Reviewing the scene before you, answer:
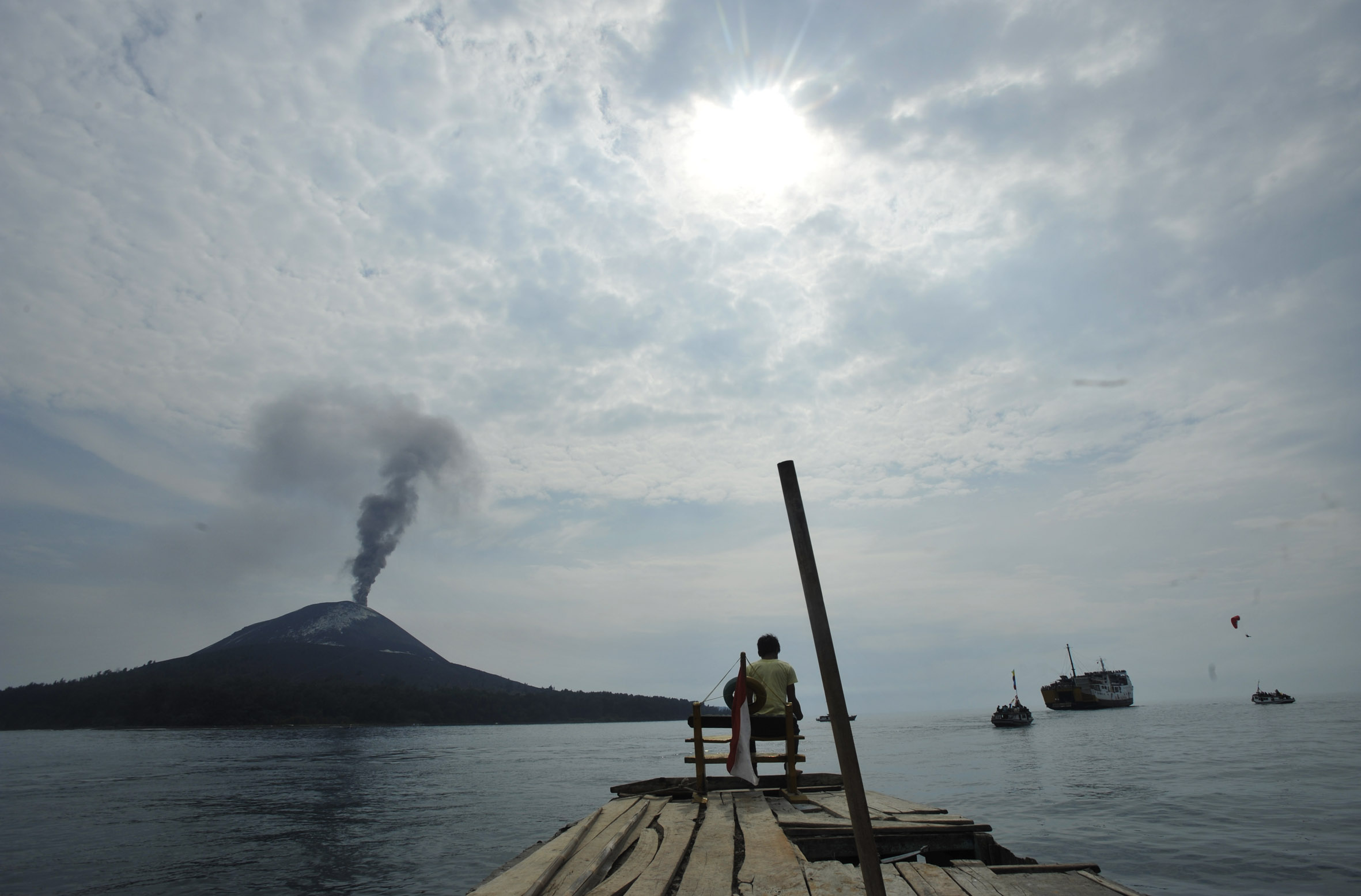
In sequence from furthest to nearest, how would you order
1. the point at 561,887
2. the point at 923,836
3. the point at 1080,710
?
the point at 1080,710, the point at 923,836, the point at 561,887

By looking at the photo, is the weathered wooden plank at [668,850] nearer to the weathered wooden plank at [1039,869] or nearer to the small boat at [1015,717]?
the weathered wooden plank at [1039,869]

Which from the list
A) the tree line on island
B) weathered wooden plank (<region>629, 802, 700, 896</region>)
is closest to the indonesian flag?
weathered wooden plank (<region>629, 802, 700, 896</region>)

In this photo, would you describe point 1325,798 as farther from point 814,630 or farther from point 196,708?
point 196,708

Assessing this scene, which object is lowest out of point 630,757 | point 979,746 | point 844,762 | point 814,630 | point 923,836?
point 979,746

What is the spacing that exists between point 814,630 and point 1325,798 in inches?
1059

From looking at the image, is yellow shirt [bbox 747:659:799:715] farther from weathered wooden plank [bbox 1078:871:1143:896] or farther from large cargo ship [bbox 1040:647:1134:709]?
large cargo ship [bbox 1040:647:1134:709]

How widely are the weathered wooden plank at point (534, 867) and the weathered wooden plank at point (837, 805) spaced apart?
2890 mm

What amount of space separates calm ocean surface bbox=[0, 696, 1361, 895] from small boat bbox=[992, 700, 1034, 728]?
30.5 meters

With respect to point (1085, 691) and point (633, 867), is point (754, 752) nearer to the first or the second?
point (633, 867)

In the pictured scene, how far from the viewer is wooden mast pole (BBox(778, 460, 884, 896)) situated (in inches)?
131

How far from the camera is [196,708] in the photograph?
5305 inches

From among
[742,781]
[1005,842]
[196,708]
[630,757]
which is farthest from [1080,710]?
[196,708]

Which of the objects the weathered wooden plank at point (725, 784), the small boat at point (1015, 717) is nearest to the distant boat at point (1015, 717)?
the small boat at point (1015, 717)

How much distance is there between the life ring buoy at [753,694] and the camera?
924 cm
